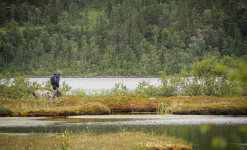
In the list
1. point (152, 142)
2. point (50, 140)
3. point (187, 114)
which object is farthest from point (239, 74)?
point (187, 114)

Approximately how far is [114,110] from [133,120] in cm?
884

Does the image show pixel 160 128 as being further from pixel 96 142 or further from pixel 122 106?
pixel 122 106

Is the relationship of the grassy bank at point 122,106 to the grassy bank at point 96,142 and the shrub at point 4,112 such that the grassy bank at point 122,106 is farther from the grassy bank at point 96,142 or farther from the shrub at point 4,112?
the grassy bank at point 96,142

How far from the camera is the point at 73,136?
21750 millimetres

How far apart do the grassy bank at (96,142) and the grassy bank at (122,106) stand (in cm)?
1648

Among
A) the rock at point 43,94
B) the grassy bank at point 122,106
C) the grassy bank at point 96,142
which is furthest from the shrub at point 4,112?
the grassy bank at point 96,142

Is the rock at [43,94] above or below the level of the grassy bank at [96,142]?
above

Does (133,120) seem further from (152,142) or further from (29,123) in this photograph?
(152,142)

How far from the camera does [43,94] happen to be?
4575cm

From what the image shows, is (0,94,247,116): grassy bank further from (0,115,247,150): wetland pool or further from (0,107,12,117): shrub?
(0,115,247,150): wetland pool

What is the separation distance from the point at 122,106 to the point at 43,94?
36.5ft

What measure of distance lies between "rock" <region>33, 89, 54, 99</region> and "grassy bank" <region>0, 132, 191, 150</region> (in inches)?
929

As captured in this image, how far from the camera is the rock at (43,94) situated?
45287 mm

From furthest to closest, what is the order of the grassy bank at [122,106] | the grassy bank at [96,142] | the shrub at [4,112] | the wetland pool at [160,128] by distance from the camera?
the grassy bank at [122,106] < the shrub at [4,112] < the wetland pool at [160,128] < the grassy bank at [96,142]
